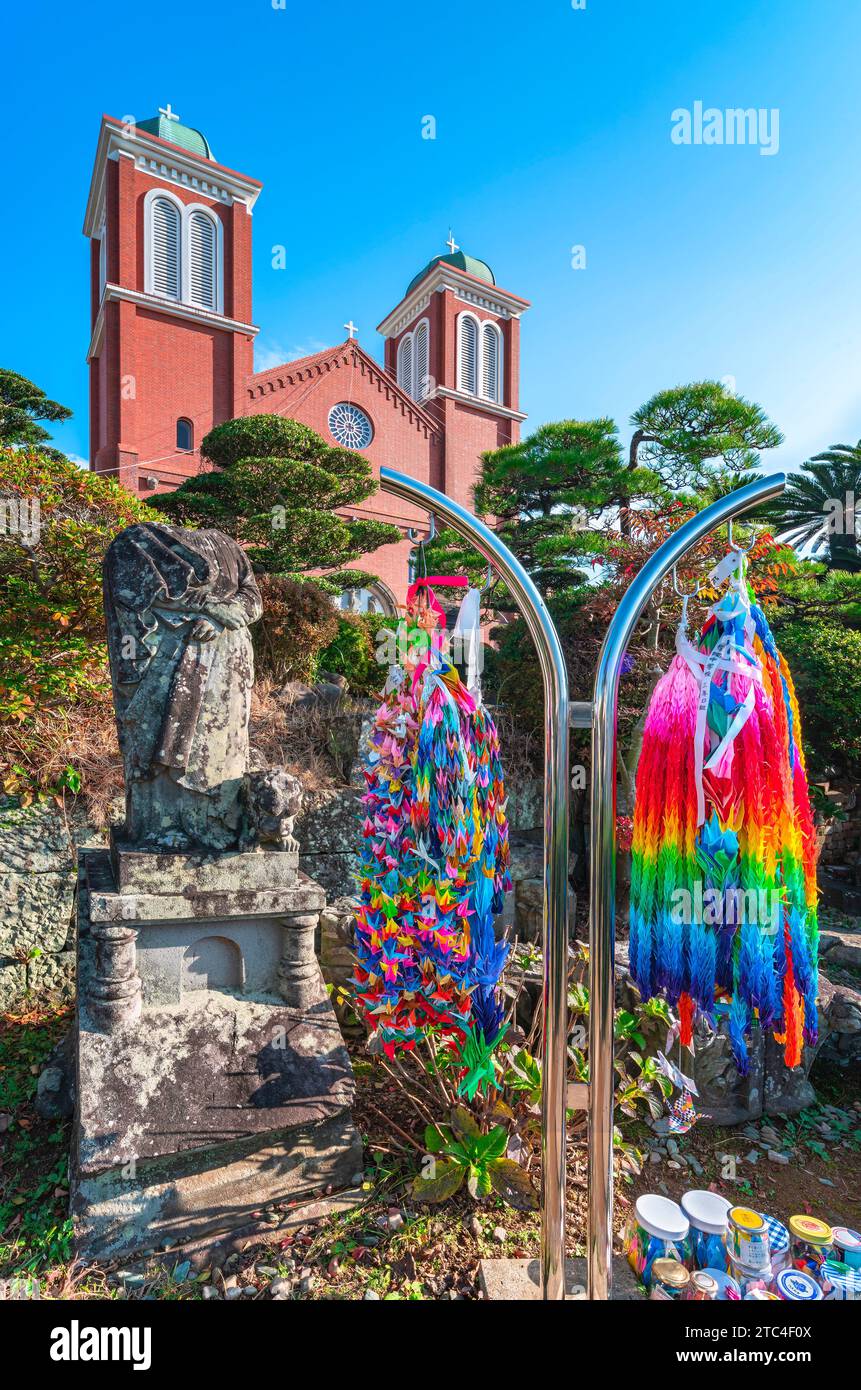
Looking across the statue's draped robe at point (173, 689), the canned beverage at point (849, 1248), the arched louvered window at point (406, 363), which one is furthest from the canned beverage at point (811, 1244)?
the arched louvered window at point (406, 363)

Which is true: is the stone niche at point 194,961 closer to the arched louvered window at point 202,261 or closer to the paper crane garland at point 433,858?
the paper crane garland at point 433,858

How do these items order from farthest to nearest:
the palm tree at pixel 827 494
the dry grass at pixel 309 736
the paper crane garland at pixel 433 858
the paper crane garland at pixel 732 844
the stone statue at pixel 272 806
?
the palm tree at pixel 827 494 → the dry grass at pixel 309 736 → the stone statue at pixel 272 806 → the paper crane garland at pixel 433 858 → the paper crane garland at pixel 732 844

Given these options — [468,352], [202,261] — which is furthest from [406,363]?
[202,261]

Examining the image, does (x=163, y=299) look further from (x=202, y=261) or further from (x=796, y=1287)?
(x=796, y=1287)

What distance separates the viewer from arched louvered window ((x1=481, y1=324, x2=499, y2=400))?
2492 centimetres

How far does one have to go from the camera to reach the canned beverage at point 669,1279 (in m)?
2.21

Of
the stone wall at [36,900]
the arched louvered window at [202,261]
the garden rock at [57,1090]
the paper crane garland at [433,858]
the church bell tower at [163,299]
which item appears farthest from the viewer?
the arched louvered window at [202,261]

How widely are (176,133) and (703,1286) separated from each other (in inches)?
1104

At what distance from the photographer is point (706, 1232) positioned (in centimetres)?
231

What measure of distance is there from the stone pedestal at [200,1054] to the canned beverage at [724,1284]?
1.53 metres

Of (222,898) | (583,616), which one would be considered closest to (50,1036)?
(222,898)

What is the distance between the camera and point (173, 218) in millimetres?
18812

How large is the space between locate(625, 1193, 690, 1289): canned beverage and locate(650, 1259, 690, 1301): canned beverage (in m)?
0.02

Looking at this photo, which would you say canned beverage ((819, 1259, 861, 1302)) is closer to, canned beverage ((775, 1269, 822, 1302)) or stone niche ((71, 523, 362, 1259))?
canned beverage ((775, 1269, 822, 1302))
